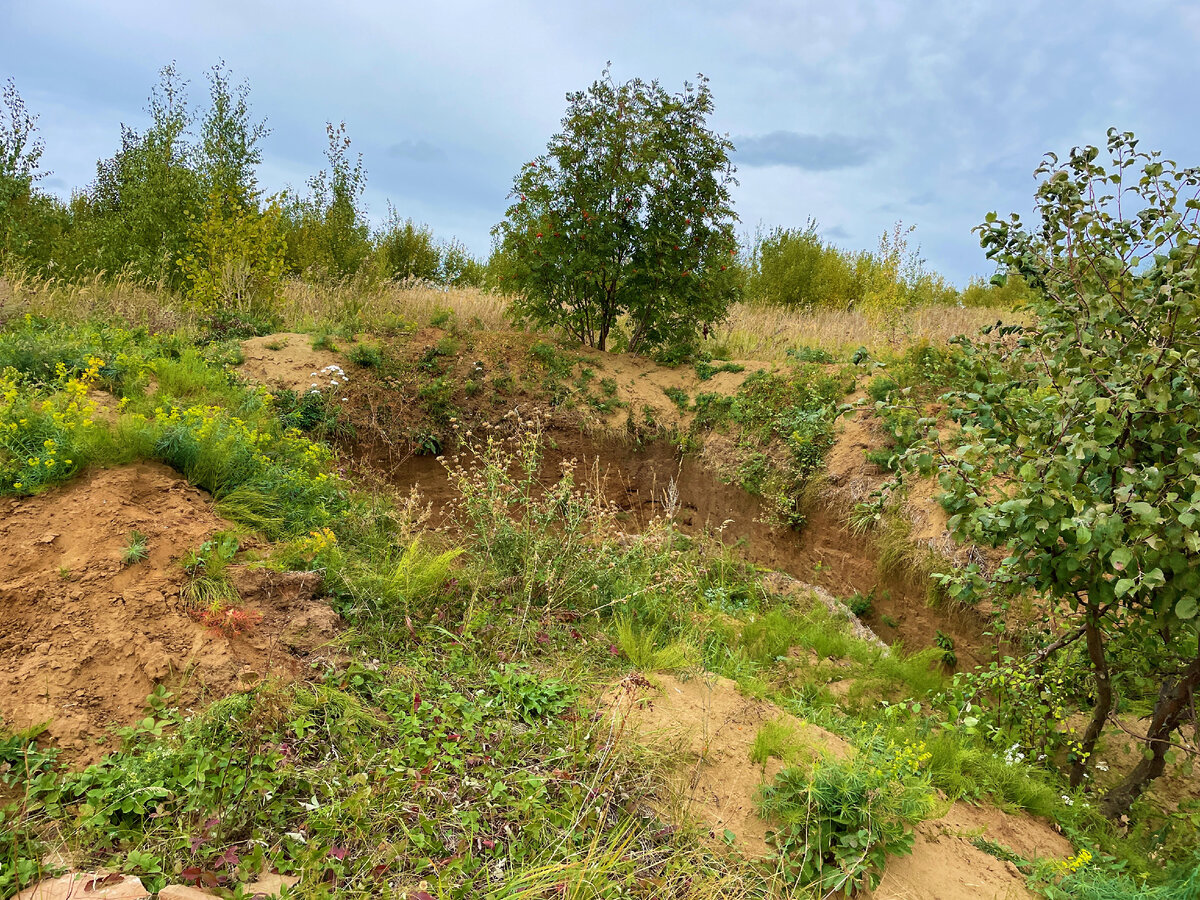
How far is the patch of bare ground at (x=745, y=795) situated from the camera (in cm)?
256

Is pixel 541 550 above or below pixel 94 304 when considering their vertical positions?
below

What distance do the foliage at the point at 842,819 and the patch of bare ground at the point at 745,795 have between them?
8 cm

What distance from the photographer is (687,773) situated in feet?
9.31

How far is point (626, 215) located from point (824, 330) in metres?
4.91

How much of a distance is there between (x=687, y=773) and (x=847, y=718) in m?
1.62

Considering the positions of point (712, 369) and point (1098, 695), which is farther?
point (712, 369)

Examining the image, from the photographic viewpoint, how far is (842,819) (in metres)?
2.48

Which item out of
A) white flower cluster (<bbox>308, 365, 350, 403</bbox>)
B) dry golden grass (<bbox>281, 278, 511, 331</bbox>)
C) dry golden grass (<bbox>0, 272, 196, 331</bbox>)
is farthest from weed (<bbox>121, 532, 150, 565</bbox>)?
dry golden grass (<bbox>281, 278, 511, 331</bbox>)

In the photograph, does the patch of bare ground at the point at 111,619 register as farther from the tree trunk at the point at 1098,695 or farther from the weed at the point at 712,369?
the weed at the point at 712,369

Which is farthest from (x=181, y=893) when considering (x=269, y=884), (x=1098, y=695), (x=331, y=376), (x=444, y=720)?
(x=331, y=376)

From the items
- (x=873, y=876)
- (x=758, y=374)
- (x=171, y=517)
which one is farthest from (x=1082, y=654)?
(x=758, y=374)

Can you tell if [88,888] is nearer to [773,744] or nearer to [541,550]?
[773,744]

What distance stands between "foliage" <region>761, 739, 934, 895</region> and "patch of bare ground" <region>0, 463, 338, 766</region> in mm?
2238

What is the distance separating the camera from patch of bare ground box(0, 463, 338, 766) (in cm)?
254
